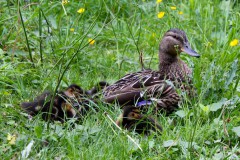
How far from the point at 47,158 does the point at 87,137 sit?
0.41m

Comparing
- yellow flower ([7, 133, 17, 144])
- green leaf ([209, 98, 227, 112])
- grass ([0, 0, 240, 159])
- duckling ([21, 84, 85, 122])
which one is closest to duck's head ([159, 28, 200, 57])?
grass ([0, 0, 240, 159])

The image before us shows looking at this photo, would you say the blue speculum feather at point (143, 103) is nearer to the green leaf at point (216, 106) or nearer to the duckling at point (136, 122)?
the duckling at point (136, 122)

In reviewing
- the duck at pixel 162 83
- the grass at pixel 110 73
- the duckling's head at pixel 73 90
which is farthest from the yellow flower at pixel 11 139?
the duck at pixel 162 83

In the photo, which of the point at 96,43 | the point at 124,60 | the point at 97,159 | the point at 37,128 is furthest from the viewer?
the point at 96,43

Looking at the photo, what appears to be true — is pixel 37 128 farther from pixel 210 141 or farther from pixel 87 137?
pixel 210 141

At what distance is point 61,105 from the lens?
6023 mm

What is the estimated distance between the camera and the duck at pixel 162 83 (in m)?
6.25

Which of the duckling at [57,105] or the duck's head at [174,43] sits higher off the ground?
the duck's head at [174,43]

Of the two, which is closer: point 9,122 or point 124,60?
point 9,122

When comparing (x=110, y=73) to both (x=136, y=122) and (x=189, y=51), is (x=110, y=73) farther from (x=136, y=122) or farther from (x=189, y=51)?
(x=136, y=122)

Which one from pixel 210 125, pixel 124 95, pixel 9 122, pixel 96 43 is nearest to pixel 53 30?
pixel 96 43

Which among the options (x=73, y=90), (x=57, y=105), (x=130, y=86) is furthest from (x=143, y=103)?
(x=57, y=105)

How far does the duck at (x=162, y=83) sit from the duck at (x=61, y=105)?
252 millimetres

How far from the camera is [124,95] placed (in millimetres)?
6297
